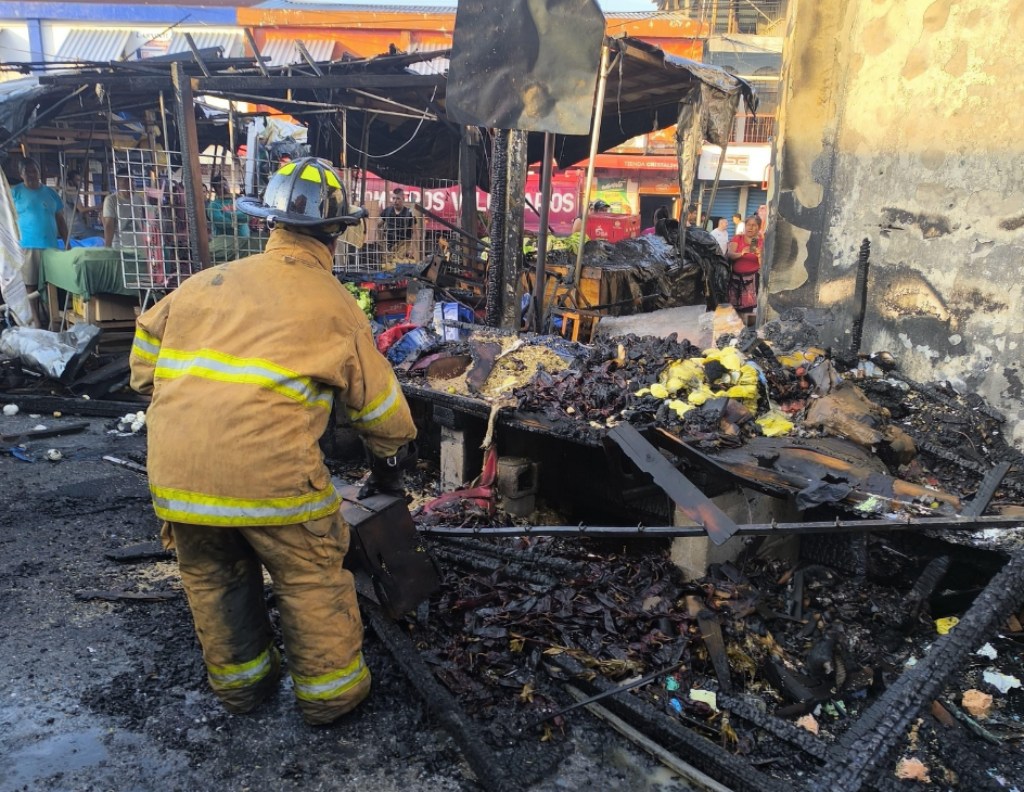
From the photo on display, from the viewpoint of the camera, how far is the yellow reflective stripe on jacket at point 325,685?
2.78m

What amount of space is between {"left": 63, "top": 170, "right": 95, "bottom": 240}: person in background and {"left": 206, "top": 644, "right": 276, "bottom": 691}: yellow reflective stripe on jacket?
11185 millimetres

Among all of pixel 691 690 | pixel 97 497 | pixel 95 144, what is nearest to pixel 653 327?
pixel 691 690

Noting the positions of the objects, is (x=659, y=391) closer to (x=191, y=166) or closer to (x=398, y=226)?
(x=191, y=166)

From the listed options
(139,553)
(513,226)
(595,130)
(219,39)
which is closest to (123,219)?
(513,226)

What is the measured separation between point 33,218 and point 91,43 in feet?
64.6

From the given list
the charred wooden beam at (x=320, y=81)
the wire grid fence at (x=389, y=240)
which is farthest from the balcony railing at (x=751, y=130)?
the charred wooden beam at (x=320, y=81)

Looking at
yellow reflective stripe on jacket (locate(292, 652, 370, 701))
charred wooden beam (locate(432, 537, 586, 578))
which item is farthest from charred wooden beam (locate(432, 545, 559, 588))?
yellow reflective stripe on jacket (locate(292, 652, 370, 701))

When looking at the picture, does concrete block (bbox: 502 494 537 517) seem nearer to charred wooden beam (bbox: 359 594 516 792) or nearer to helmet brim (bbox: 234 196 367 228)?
charred wooden beam (bbox: 359 594 516 792)

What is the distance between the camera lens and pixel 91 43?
980 inches

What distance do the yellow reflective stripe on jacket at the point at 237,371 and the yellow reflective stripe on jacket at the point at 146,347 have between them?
289mm

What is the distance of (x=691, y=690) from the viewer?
123 inches

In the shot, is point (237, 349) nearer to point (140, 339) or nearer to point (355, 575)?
point (140, 339)

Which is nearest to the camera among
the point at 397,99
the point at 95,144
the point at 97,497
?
the point at 97,497

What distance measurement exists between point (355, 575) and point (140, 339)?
1419 mm
